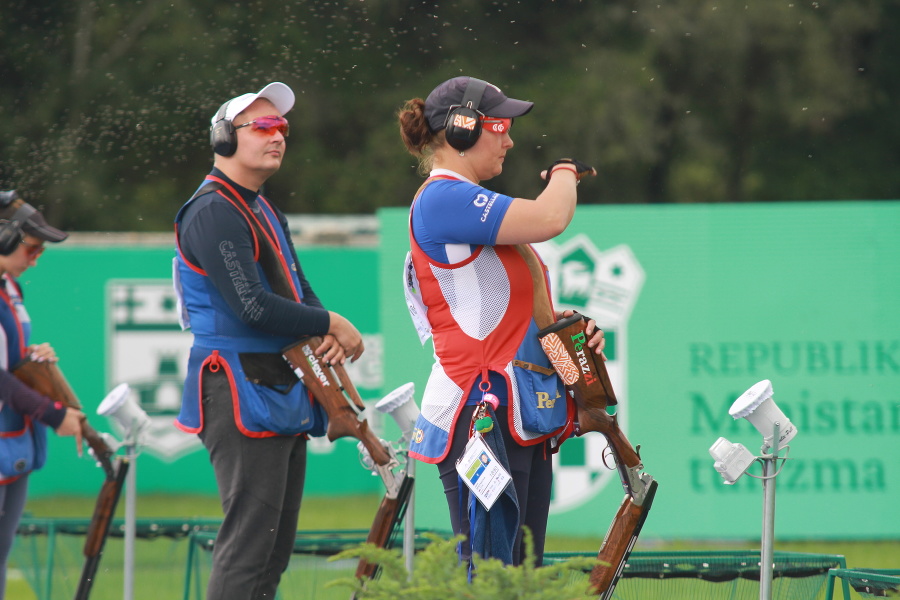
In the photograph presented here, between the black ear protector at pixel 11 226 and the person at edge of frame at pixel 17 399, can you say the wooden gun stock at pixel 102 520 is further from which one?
the black ear protector at pixel 11 226

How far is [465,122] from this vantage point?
3.03m

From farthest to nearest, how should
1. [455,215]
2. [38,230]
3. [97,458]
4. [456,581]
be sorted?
[97,458] → [38,230] → [455,215] → [456,581]

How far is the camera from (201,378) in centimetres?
337

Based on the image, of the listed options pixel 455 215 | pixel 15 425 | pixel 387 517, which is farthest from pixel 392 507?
pixel 15 425

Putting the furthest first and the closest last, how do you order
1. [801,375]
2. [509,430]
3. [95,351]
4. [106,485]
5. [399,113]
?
[95,351], [801,375], [106,485], [399,113], [509,430]

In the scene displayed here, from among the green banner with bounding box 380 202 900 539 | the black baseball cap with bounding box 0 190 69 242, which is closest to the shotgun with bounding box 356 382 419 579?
the black baseball cap with bounding box 0 190 69 242

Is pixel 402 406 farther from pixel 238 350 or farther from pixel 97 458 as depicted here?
pixel 97 458

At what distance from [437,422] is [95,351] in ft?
20.4

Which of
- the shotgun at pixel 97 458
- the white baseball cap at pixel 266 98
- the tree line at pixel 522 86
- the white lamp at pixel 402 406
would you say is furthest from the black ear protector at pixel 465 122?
the tree line at pixel 522 86

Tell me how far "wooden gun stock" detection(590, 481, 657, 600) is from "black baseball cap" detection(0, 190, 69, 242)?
2304mm

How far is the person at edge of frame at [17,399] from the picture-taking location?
159 inches

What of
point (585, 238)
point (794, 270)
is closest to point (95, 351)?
point (585, 238)

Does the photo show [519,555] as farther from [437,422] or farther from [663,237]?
[663,237]

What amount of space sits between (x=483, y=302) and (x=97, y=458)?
2062mm
